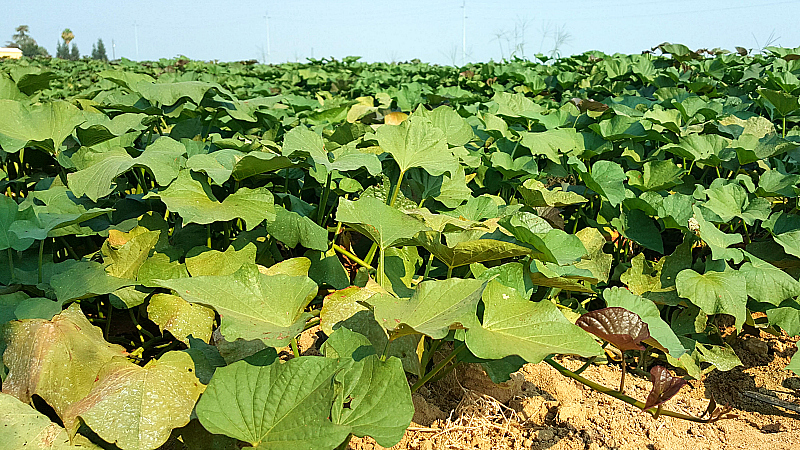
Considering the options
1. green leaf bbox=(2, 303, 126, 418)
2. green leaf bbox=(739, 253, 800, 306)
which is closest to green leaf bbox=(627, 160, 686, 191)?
green leaf bbox=(739, 253, 800, 306)

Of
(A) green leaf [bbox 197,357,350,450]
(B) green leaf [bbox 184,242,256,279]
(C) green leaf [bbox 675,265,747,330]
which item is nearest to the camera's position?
(A) green leaf [bbox 197,357,350,450]

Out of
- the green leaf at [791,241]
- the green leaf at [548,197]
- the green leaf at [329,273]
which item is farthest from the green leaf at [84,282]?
the green leaf at [791,241]

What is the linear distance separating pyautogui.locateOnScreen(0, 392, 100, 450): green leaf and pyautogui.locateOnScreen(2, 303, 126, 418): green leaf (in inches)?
1.9

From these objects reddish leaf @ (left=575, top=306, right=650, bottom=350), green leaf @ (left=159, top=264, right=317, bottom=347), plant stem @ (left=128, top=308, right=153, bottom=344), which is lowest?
plant stem @ (left=128, top=308, right=153, bottom=344)

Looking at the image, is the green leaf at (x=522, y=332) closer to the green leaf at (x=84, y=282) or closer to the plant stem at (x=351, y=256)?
the plant stem at (x=351, y=256)

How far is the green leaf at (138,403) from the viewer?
114 cm

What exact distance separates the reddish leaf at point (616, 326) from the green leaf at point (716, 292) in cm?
49

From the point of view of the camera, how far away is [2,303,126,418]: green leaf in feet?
4.03

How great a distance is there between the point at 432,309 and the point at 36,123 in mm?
1617

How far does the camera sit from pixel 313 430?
3.41ft

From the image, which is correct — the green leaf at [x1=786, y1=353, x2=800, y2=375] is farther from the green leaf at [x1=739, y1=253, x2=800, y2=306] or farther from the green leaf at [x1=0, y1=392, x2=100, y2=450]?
the green leaf at [x1=0, y1=392, x2=100, y2=450]

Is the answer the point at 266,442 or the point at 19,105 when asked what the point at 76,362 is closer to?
the point at 266,442

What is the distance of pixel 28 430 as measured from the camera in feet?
3.73

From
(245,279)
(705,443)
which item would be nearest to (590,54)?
(705,443)
